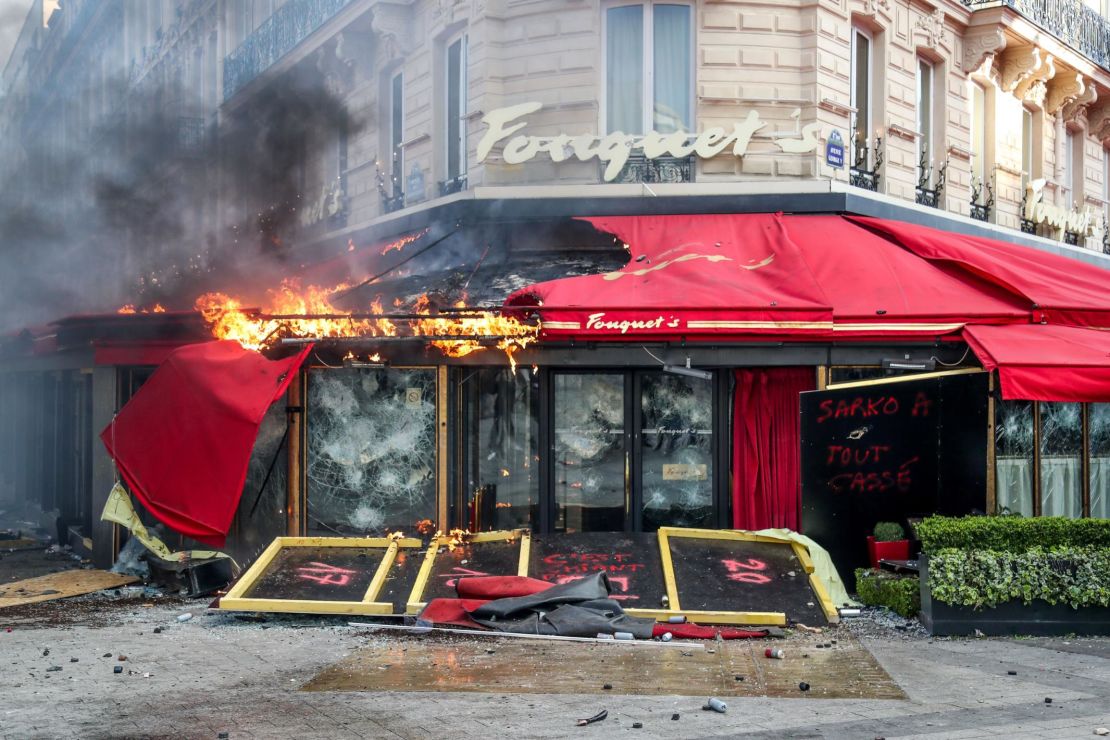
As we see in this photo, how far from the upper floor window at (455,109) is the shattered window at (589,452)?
382cm

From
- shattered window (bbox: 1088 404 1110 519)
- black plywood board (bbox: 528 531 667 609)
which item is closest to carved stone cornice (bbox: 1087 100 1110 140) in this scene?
shattered window (bbox: 1088 404 1110 519)

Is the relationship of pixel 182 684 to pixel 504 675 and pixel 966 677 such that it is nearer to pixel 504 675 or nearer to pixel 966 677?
pixel 504 675

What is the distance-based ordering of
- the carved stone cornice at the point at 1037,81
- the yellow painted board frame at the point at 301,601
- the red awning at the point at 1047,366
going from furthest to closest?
the carved stone cornice at the point at 1037,81 → the red awning at the point at 1047,366 → the yellow painted board frame at the point at 301,601

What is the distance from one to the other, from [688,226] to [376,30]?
5849 mm

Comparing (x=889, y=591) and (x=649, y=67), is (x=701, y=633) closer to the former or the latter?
(x=889, y=591)

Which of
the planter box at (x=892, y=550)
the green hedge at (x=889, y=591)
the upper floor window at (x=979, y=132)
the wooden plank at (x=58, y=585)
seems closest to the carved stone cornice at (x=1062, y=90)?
the upper floor window at (x=979, y=132)

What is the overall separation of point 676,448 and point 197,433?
16.4ft

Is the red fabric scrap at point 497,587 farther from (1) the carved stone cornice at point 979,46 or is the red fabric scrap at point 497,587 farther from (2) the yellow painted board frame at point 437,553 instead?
(1) the carved stone cornice at point 979,46

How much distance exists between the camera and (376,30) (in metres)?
16.1

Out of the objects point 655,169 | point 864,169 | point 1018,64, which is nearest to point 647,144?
point 655,169

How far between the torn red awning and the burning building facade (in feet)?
1.74

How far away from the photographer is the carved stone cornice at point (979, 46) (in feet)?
52.8

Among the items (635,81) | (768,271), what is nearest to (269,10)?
(635,81)

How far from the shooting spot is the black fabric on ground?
9.16m
